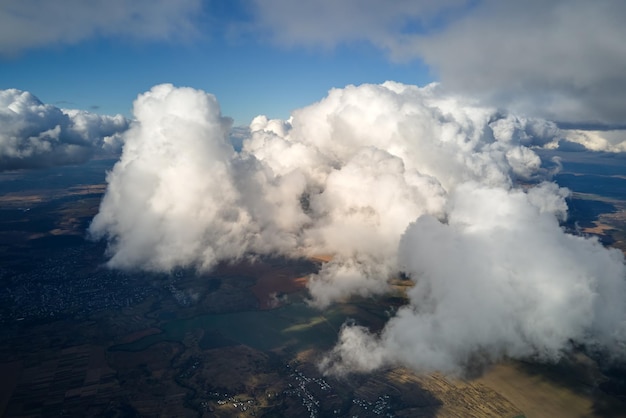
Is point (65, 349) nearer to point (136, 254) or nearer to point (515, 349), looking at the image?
point (136, 254)

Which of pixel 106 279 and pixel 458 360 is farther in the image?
pixel 106 279

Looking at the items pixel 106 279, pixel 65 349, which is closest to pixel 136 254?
pixel 106 279

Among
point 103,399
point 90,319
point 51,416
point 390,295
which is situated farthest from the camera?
point 390,295

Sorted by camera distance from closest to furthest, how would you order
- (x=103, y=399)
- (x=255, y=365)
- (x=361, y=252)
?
1. (x=103, y=399)
2. (x=255, y=365)
3. (x=361, y=252)

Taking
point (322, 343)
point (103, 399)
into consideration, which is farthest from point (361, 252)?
point (103, 399)

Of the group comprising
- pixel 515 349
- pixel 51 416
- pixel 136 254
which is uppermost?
pixel 136 254

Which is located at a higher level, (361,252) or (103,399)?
(361,252)

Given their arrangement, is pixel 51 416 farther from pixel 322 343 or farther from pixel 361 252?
pixel 361 252

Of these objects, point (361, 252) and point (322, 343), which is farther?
point (361, 252)

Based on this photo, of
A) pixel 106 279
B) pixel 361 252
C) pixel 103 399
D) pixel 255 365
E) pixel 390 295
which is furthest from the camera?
pixel 361 252

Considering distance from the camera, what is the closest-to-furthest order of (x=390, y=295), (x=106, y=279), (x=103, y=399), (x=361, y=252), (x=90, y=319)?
(x=103, y=399), (x=90, y=319), (x=390, y=295), (x=106, y=279), (x=361, y=252)
